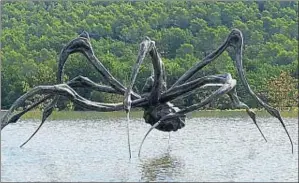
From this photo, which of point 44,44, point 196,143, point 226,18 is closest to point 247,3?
point 226,18

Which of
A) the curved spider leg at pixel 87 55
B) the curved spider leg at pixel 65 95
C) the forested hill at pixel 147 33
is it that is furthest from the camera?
the forested hill at pixel 147 33

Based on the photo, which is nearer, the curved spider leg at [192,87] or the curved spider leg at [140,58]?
the curved spider leg at [140,58]

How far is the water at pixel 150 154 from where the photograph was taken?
313 inches

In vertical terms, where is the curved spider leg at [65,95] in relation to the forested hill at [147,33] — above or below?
above

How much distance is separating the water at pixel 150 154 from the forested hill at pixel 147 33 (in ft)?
32.4

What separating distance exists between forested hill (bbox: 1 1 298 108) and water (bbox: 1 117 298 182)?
987 cm

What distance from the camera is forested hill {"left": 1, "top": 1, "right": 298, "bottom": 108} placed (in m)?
24.4

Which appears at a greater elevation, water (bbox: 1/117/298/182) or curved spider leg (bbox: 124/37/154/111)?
curved spider leg (bbox: 124/37/154/111)

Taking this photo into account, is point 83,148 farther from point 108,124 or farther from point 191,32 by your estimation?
point 191,32

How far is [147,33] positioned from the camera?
3050 centimetres

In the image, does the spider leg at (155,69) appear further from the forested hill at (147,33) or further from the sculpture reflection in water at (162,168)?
the forested hill at (147,33)

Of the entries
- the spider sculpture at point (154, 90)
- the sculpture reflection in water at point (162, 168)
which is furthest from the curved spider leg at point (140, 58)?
the sculpture reflection in water at point (162, 168)

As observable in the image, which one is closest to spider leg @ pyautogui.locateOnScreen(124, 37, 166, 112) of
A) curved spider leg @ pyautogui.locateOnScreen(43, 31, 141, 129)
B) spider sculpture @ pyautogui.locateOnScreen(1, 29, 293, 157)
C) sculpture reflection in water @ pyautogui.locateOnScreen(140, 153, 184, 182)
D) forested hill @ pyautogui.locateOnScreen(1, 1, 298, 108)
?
spider sculpture @ pyautogui.locateOnScreen(1, 29, 293, 157)

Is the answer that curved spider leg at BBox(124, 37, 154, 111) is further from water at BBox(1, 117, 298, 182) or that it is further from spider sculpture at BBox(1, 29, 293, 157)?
water at BBox(1, 117, 298, 182)
